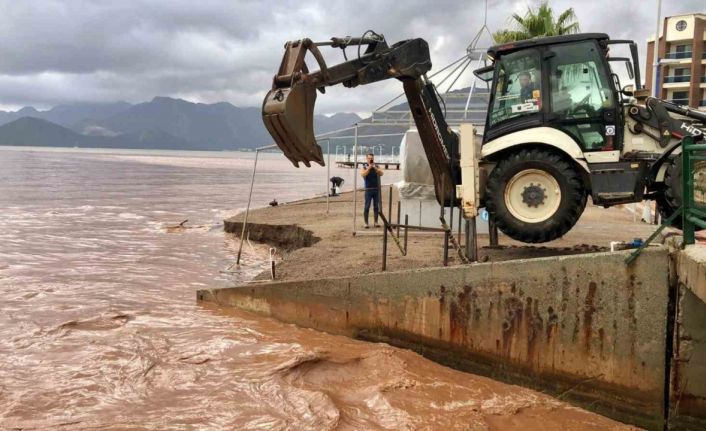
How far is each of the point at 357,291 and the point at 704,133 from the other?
4777mm

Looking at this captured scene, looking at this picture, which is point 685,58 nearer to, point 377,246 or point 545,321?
point 377,246

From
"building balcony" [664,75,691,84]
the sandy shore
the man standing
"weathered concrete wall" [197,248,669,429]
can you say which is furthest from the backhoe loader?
"building balcony" [664,75,691,84]

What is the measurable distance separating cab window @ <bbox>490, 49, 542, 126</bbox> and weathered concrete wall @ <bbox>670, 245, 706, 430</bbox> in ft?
10.2

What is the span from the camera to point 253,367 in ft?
21.6

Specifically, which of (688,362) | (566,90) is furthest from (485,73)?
(688,362)

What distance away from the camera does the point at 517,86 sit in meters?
7.74

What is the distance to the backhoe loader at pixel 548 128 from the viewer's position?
22.8 ft

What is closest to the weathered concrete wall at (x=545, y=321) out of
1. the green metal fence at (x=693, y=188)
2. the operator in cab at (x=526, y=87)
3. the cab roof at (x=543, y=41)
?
the green metal fence at (x=693, y=188)

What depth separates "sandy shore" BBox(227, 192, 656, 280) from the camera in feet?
28.9

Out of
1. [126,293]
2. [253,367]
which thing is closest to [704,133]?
[253,367]

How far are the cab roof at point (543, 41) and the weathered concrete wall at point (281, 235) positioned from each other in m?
6.92

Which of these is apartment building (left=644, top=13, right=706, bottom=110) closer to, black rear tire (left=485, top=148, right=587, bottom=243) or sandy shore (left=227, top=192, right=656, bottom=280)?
sandy shore (left=227, top=192, right=656, bottom=280)

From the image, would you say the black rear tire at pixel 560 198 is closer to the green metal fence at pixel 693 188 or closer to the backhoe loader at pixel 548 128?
the backhoe loader at pixel 548 128

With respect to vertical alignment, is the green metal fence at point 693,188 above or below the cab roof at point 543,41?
below
